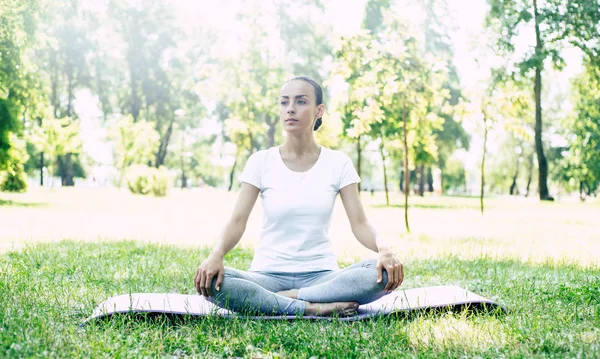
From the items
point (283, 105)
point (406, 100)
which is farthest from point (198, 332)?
point (406, 100)

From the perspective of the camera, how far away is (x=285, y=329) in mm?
3721

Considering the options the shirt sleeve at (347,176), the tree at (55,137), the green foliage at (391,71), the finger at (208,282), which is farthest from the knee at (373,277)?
the tree at (55,137)

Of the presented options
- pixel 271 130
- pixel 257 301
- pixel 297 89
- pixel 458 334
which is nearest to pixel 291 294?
pixel 257 301

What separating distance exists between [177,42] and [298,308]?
39.3 meters

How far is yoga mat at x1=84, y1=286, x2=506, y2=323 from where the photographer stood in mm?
3957

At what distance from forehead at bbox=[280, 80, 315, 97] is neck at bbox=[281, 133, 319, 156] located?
0.31m

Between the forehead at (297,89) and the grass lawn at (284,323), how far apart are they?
5.31ft

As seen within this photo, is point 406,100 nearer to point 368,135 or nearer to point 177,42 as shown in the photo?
point 368,135

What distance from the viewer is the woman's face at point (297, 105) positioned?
429 cm

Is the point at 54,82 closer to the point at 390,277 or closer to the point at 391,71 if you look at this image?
the point at 391,71

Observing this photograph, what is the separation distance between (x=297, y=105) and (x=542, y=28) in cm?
2513

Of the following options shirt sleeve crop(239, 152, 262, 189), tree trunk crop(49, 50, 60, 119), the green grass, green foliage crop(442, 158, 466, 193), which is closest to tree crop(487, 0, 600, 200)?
the green grass

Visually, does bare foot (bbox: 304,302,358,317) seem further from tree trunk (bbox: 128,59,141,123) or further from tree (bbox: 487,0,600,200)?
tree trunk (bbox: 128,59,141,123)

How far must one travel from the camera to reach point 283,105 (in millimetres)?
4340
